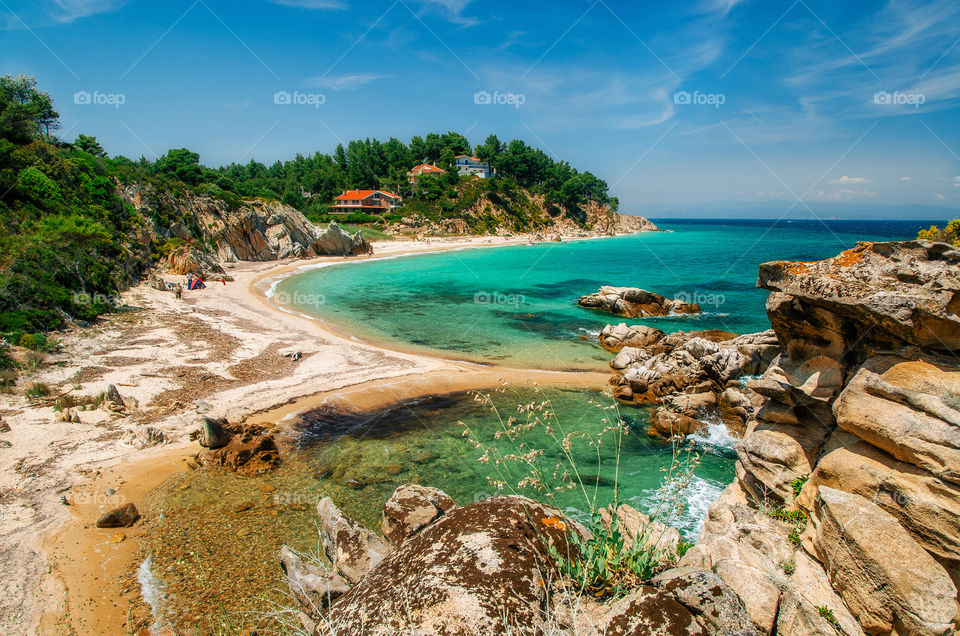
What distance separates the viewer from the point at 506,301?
3853 cm

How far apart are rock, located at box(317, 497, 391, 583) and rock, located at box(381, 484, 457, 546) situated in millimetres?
263

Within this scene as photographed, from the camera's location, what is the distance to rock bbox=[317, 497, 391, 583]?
6031mm

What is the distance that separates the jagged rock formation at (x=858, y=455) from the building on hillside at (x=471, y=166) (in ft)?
412

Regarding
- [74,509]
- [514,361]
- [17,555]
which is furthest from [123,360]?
[514,361]

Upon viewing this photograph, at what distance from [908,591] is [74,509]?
13.8 metres

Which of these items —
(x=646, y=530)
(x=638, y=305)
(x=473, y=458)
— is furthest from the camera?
(x=638, y=305)

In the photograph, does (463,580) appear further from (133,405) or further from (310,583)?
(133,405)

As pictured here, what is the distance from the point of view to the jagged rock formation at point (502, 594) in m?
3.19

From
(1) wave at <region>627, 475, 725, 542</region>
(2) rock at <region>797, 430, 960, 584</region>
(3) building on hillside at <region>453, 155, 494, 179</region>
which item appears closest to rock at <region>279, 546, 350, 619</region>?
(1) wave at <region>627, 475, 725, 542</region>

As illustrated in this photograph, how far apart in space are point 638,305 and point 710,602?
32.3 meters

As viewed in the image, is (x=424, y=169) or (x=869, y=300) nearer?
(x=869, y=300)

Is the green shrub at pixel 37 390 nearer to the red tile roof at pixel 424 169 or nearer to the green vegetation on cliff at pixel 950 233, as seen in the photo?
the green vegetation on cliff at pixel 950 233

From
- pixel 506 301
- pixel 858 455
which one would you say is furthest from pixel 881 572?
pixel 506 301

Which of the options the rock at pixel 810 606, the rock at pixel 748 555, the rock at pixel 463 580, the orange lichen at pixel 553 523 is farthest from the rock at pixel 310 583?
the rock at pixel 810 606
